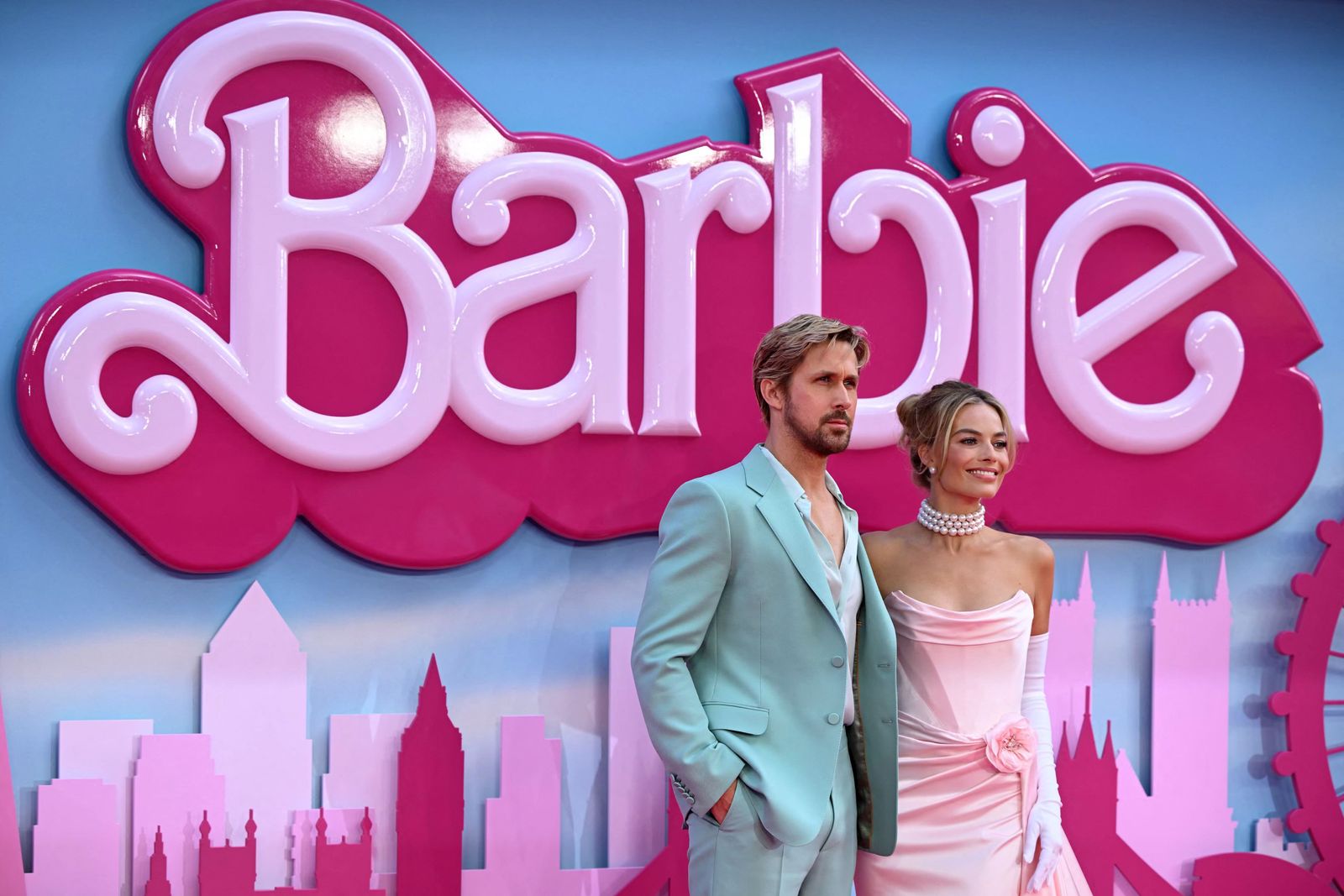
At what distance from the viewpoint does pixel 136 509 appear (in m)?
2.76

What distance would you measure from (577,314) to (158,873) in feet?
5.11

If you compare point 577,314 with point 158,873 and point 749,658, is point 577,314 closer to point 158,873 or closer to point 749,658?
point 749,658

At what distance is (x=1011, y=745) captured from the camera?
8.71 feet

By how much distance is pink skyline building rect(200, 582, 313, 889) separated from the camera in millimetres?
2828

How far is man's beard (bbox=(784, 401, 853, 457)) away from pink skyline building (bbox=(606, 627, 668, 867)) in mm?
802

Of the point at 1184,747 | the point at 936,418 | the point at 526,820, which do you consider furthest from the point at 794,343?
the point at 1184,747

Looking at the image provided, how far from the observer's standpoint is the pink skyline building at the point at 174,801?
109 inches

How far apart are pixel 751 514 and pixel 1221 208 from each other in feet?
6.46

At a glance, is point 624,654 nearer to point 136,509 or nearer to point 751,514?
point 751,514

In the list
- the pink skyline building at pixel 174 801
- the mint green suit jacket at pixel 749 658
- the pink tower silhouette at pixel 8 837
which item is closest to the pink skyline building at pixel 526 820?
the pink skyline building at pixel 174 801

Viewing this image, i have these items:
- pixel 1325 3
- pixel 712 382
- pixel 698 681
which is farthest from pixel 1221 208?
pixel 698 681

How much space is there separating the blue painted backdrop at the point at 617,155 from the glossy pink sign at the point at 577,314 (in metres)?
0.10

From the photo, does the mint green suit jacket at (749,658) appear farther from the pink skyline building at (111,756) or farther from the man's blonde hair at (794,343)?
the pink skyline building at (111,756)

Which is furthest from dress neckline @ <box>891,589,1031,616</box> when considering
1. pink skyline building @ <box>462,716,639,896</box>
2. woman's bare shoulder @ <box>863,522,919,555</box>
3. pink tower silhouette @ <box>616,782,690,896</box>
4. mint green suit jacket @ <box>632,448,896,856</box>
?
pink skyline building @ <box>462,716,639,896</box>
